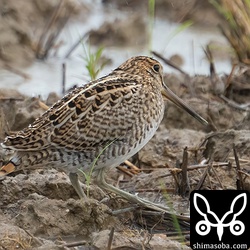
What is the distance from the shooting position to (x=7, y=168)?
240 inches

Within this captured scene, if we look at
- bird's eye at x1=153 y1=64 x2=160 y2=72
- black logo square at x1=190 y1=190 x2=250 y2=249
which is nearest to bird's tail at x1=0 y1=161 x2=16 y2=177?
black logo square at x1=190 y1=190 x2=250 y2=249

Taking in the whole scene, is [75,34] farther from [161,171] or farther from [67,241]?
[67,241]

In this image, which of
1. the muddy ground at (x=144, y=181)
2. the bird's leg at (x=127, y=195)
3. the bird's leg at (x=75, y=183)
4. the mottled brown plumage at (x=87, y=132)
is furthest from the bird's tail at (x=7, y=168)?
the bird's leg at (x=127, y=195)

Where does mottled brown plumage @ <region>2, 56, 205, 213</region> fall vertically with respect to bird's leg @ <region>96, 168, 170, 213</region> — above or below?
above

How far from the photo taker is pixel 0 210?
20.0 feet

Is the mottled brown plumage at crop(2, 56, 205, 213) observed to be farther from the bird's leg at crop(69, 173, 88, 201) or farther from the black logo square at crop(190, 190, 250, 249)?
the black logo square at crop(190, 190, 250, 249)

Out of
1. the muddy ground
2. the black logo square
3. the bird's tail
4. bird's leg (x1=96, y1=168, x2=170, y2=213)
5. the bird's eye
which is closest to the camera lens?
the black logo square

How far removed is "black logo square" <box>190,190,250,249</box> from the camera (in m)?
5.53

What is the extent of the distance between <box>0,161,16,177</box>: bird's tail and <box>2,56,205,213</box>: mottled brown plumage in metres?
0.03

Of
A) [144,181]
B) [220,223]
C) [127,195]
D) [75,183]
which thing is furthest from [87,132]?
[220,223]

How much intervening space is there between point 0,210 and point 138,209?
86 centimetres

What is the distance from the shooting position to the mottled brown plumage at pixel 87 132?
6.15 m

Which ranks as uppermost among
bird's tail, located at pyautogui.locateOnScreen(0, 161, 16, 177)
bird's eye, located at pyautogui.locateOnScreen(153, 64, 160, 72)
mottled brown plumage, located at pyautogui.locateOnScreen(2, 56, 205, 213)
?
bird's eye, located at pyautogui.locateOnScreen(153, 64, 160, 72)

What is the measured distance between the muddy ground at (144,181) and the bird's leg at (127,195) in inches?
2.1
